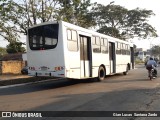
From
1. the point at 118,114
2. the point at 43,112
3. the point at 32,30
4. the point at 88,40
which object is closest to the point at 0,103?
the point at 43,112

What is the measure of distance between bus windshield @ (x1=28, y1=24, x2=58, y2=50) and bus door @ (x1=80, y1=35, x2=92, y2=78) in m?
2.23

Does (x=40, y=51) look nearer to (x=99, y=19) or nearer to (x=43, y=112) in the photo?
(x=43, y=112)

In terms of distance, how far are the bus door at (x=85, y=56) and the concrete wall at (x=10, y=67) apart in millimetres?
17631

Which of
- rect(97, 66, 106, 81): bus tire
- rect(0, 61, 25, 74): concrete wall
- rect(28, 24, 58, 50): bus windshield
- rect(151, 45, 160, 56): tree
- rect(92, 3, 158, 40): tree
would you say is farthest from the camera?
rect(151, 45, 160, 56): tree

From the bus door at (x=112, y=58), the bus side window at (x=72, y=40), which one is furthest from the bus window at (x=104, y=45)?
the bus side window at (x=72, y=40)

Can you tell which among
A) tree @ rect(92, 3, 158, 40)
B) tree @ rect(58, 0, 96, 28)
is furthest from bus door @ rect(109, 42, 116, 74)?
tree @ rect(92, 3, 158, 40)

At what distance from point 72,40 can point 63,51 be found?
117cm

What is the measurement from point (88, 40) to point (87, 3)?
2074 cm

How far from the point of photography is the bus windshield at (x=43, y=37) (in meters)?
15.8

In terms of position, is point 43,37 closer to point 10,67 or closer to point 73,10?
point 73,10

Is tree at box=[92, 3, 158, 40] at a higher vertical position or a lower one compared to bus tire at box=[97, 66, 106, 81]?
higher

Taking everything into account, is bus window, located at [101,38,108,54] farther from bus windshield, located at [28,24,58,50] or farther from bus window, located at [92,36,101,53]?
bus windshield, located at [28,24,58,50]

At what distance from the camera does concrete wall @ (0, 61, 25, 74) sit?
34.3 metres

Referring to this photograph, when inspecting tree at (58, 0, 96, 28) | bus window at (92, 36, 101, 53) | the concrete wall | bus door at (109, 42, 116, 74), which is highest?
tree at (58, 0, 96, 28)
